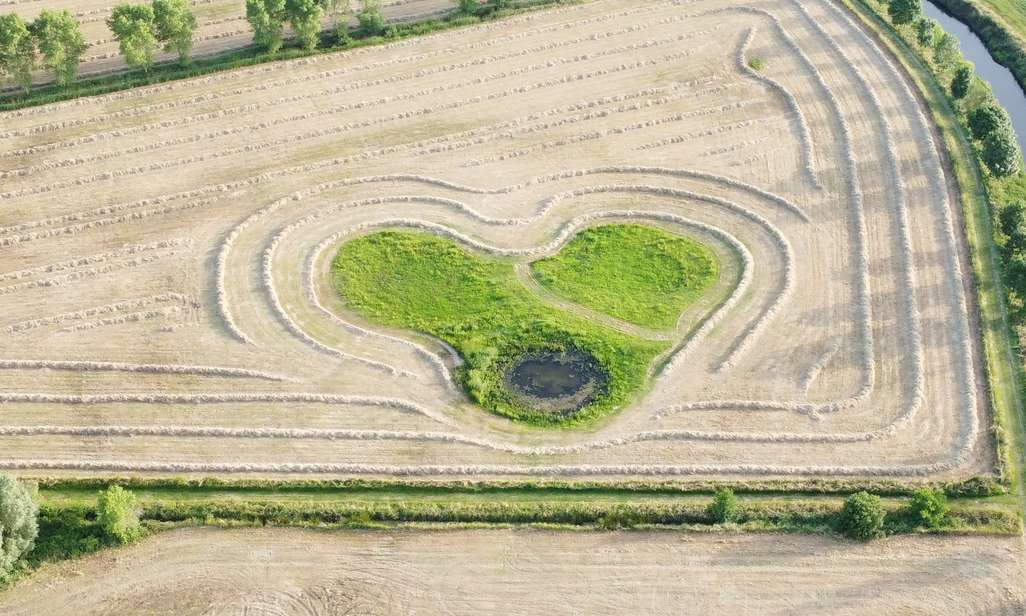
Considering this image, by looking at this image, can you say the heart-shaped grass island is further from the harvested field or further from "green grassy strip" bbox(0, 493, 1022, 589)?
the harvested field

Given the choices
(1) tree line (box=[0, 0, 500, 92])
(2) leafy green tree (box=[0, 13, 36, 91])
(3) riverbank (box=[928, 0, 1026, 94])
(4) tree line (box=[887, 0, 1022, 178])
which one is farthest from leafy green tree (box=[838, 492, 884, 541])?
(2) leafy green tree (box=[0, 13, 36, 91])

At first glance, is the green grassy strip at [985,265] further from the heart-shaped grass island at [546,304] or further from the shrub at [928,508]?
the heart-shaped grass island at [546,304]

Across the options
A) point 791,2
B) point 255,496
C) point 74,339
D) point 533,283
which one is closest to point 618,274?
point 533,283

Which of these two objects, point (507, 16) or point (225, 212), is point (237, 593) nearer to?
point (225, 212)

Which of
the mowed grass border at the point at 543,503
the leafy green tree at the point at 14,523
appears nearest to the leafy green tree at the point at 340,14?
the mowed grass border at the point at 543,503

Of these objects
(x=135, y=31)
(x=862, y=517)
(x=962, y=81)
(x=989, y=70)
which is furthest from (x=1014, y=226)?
(x=135, y=31)
